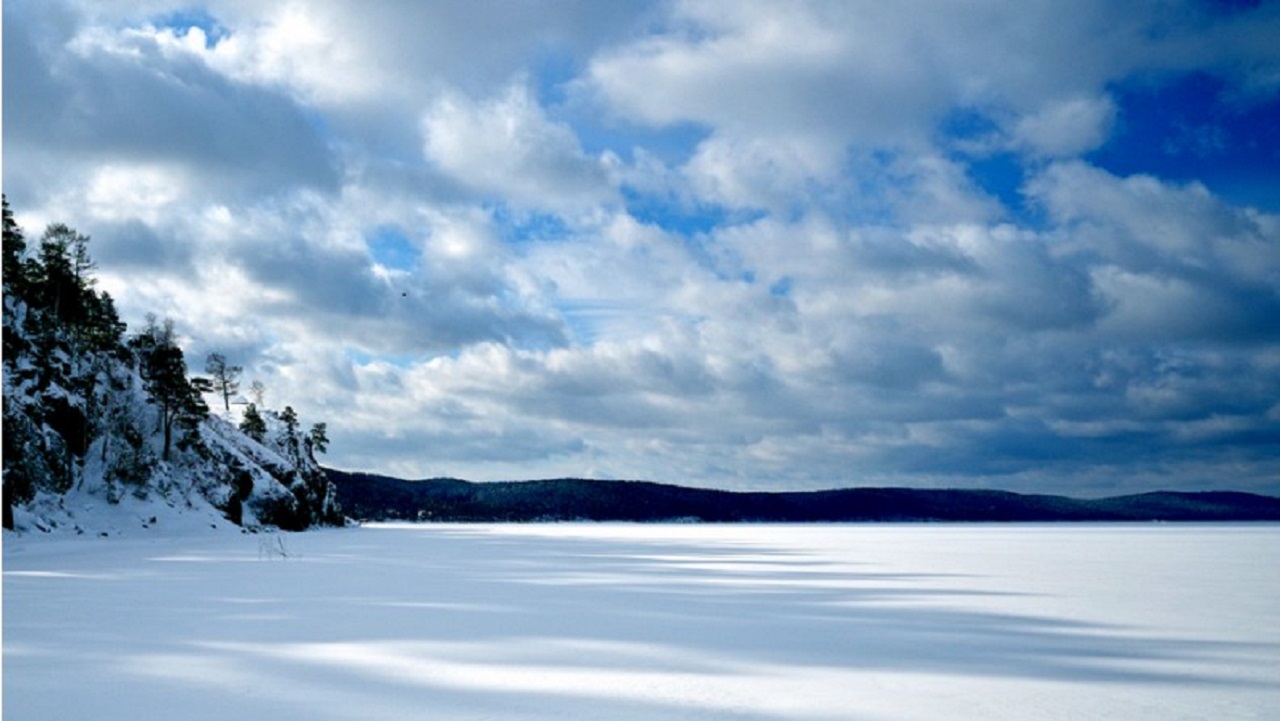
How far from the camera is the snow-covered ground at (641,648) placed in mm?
7703

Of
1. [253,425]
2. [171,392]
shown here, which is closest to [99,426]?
[171,392]

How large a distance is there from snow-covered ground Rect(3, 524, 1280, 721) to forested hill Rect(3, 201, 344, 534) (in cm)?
4000

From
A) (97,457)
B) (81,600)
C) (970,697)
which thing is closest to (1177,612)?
(970,697)

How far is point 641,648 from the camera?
1075 cm

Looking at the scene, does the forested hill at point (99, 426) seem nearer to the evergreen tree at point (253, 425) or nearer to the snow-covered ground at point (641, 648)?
the evergreen tree at point (253, 425)

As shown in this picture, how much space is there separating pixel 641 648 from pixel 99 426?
7017cm

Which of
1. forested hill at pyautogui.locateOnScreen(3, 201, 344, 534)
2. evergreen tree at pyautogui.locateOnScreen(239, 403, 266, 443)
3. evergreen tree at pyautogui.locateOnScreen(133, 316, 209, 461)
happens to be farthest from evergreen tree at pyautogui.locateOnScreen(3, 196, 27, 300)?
evergreen tree at pyautogui.locateOnScreen(239, 403, 266, 443)

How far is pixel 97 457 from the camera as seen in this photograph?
203 feet

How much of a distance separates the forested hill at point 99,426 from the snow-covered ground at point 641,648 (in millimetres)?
40001

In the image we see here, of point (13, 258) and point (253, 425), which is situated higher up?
point (13, 258)

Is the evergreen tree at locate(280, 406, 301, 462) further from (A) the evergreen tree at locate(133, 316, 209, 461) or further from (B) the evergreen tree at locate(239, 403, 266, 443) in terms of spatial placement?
(A) the evergreen tree at locate(133, 316, 209, 461)

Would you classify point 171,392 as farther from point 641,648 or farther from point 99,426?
point 641,648

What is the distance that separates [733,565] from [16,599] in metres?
20.3

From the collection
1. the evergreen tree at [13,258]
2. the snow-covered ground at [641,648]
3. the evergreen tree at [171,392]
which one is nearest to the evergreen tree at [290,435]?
the evergreen tree at [171,392]
